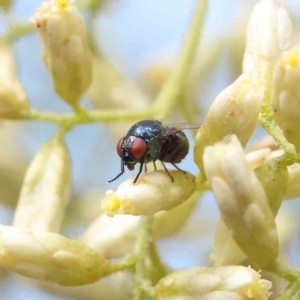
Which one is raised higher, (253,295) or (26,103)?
(26,103)

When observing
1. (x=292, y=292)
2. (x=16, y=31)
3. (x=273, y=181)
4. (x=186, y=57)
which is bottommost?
(x=292, y=292)

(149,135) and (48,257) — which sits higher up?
(149,135)

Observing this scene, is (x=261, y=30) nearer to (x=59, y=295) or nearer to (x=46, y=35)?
(x=46, y=35)

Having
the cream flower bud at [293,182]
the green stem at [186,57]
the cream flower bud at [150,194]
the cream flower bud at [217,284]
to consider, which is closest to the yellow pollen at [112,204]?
the cream flower bud at [150,194]

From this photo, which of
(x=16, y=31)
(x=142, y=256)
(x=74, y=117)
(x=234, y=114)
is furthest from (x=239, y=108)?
(x=16, y=31)

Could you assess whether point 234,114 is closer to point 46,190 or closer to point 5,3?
point 46,190

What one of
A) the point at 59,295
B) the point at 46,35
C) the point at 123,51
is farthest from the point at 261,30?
the point at 123,51
